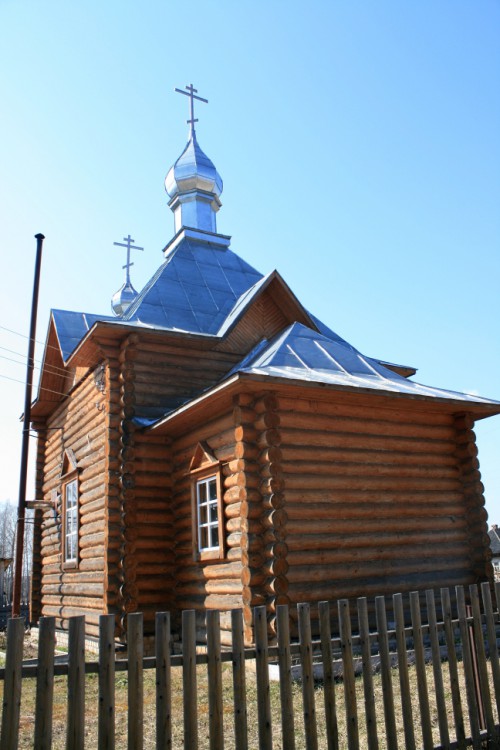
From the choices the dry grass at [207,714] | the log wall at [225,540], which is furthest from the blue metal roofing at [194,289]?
the dry grass at [207,714]

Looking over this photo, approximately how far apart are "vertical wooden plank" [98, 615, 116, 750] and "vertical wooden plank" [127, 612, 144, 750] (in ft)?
0.31

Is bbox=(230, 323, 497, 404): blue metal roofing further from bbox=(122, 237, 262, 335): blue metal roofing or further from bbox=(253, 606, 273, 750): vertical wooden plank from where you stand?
bbox=(253, 606, 273, 750): vertical wooden plank

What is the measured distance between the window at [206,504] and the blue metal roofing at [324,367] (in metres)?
1.61

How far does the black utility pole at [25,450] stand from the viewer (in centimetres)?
1497

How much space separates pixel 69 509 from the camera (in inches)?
556

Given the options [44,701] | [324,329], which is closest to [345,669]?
[44,701]

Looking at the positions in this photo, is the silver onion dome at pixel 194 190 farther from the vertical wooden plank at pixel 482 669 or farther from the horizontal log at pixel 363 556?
the vertical wooden plank at pixel 482 669

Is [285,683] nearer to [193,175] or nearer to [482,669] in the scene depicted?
[482,669]

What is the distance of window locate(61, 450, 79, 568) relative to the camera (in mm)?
13422

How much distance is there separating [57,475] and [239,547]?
25.5 ft

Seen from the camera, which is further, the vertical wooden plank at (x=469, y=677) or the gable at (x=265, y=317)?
the gable at (x=265, y=317)

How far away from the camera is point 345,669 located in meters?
4.40

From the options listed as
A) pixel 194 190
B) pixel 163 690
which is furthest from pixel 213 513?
pixel 194 190

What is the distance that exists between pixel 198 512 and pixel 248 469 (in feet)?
6.62
